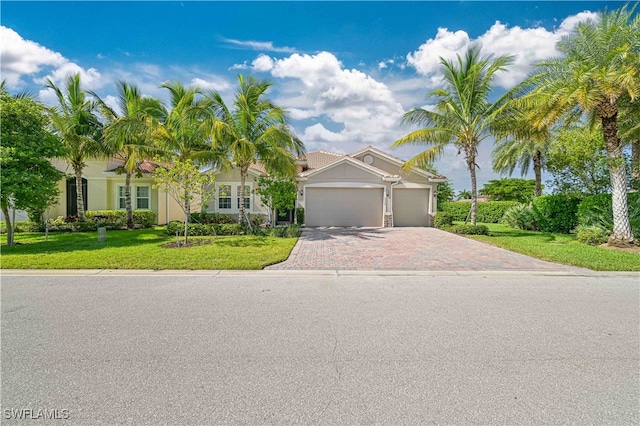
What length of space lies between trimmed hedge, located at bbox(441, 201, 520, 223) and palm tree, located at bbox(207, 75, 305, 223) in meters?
17.5

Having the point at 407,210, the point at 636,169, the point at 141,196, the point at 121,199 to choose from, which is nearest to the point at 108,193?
the point at 121,199

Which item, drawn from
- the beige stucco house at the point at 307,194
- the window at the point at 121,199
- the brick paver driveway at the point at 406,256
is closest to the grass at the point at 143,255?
the brick paver driveway at the point at 406,256

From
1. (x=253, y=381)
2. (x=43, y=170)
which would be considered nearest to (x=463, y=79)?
(x=253, y=381)

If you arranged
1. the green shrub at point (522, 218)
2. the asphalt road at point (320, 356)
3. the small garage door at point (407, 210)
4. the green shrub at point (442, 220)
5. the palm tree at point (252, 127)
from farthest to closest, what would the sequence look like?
the small garage door at point (407, 210) → the green shrub at point (442, 220) → the green shrub at point (522, 218) → the palm tree at point (252, 127) → the asphalt road at point (320, 356)

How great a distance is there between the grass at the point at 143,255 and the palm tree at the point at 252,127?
428cm

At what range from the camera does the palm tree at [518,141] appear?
1426 centimetres

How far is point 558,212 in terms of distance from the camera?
1700cm

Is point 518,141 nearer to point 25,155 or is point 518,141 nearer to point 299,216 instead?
point 299,216

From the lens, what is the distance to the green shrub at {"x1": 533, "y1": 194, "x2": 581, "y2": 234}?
1653cm

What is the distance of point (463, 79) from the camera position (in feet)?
50.2

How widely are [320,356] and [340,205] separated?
16.6 meters

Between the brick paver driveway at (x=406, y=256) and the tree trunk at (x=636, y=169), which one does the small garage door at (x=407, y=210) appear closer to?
the brick paver driveway at (x=406, y=256)

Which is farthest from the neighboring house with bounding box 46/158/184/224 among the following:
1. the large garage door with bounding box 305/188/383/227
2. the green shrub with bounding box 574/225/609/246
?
the green shrub with bounding box 574/225/609/246

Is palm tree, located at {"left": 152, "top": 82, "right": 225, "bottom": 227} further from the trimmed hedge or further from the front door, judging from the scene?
the trimmed hedge
